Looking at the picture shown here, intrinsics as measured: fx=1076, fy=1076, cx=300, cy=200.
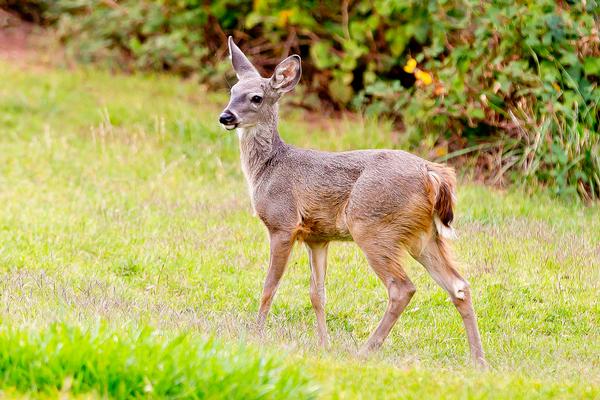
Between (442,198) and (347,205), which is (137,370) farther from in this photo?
(442,198)

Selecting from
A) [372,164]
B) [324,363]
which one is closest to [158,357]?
[324,363]

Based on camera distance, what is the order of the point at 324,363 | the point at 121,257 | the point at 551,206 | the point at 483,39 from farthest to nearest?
the point at 483,39
the point at 551,206
the point at 121,257
the point at 324,363

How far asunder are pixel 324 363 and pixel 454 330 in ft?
6.58

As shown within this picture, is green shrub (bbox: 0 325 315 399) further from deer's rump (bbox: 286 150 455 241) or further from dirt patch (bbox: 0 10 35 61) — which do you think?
dirt patch (bbox: 0 10 35 61)

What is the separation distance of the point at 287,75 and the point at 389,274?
1724 mm

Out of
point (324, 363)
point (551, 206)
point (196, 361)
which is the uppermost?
point (196, 361)

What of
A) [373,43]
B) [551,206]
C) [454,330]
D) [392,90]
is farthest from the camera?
[373,43]

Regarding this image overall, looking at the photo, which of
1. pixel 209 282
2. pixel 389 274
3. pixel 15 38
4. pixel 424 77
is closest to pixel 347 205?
pixel 389 274

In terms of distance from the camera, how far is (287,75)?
761 centimetres

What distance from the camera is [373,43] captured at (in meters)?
14.0

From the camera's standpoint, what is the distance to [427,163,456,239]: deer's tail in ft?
21.9

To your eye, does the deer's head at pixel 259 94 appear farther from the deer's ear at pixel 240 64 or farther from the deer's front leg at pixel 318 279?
the deer's front leg at pixel 318 279

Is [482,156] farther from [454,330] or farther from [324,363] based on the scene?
[324,363]

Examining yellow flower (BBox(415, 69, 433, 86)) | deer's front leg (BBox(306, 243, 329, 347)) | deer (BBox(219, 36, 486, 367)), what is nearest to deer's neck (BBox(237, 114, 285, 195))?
deer (BBox(219, 36, 486, 367))
